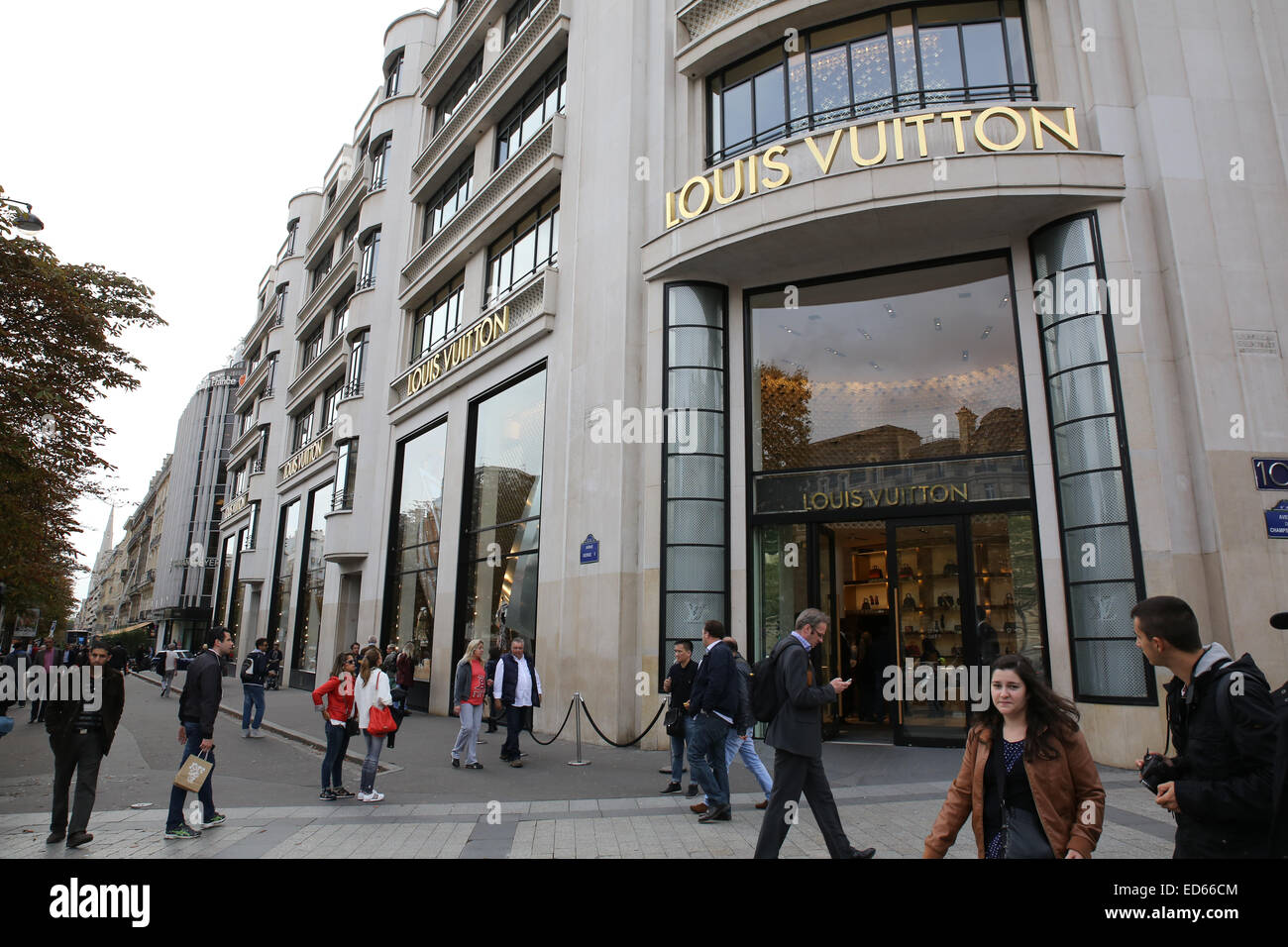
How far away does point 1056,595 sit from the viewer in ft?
34.7

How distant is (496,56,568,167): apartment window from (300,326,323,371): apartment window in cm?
1831

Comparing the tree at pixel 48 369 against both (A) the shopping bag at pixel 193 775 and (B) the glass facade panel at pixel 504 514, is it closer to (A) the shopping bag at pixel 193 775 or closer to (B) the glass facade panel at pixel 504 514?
(B) the glass facade panel at pixel 504 514

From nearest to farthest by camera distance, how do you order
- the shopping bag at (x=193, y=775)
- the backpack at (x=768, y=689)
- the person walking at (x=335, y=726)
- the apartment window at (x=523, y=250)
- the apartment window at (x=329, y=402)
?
the backpack at (x=768, y=689) → the shopping bag at (x=193, y=775) → the person walking at (x=335, y=726) → the apartment window at (x=523, y=250) → the apartment window at (x=329, y=402)

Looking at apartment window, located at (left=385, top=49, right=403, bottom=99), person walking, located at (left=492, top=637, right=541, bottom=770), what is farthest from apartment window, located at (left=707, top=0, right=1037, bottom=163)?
apartment window, located at (left=385, top=49, right=403, bottom=99)

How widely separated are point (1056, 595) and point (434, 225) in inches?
830

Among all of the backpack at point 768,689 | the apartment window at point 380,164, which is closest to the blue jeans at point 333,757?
the backpack at point 768,689

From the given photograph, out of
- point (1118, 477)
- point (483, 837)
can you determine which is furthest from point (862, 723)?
point (483, 837)

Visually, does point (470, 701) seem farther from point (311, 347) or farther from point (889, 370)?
point (311, 347)

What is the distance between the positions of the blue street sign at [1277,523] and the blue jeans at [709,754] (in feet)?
24.5

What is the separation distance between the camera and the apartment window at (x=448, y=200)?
22.4 meters

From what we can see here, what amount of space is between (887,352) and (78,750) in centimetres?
1210

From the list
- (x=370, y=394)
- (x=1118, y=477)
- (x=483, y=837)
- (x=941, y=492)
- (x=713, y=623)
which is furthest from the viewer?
(x=370, y=394)

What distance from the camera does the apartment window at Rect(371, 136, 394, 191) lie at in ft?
92.3
